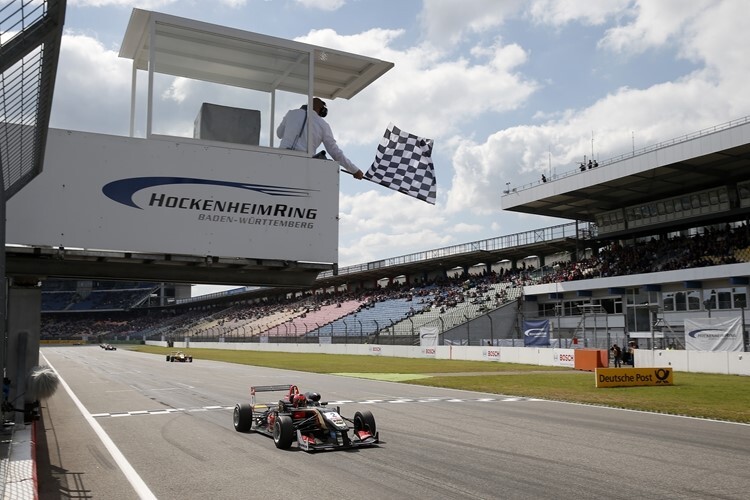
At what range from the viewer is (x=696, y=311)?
119ft

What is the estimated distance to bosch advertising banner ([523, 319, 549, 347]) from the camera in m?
32.4

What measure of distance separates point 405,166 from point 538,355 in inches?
1063

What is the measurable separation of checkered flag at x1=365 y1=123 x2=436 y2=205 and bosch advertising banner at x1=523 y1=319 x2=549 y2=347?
27.1 metres

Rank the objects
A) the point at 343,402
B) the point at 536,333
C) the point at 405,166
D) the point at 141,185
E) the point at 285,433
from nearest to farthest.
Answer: the point at 141,185 < the point at 405,166 < the point at 285,433 < the point at 343,402 < the point at 536,333

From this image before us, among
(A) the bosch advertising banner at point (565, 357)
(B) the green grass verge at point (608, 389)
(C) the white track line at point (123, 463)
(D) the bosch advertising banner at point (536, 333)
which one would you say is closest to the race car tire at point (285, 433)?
(C) the white track line at point (123, 463)

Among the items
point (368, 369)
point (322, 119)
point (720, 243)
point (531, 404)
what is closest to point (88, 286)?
point (368, 369)

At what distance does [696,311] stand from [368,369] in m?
19.1

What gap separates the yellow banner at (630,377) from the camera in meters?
19.4

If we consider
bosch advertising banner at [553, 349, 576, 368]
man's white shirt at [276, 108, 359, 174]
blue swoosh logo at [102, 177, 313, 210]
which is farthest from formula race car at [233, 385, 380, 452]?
bosch advertising banner at [553, 349, 576, 368]

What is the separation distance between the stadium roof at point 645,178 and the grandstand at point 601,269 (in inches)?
2.8

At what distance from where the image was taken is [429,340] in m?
40.1

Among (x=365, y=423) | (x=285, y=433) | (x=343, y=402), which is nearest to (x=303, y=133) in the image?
(x=285, y=433)

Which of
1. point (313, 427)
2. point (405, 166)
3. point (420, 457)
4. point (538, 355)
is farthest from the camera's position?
point (538, 355)

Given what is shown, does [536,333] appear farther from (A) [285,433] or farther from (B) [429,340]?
(A) [285,433]
